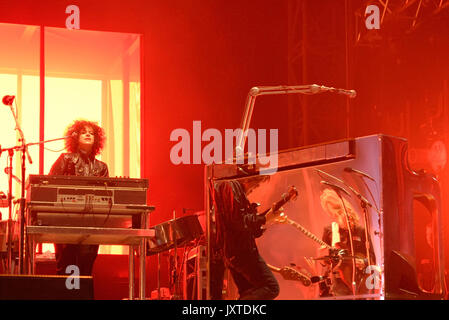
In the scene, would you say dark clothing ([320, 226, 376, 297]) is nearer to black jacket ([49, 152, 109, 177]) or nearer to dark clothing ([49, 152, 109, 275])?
dark clothing ([49, 152, 109, 275])

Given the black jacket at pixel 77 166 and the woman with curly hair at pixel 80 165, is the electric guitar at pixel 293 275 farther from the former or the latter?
the black jacket at pixel 77 166

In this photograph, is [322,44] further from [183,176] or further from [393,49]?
[183,176]

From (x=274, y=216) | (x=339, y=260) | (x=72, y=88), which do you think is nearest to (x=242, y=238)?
(x=274, y=216)

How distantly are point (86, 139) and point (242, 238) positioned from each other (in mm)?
3206

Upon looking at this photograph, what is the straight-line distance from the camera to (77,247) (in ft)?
16.9

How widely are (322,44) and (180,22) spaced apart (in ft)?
5.37

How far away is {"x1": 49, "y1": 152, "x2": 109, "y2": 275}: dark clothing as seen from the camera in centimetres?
514

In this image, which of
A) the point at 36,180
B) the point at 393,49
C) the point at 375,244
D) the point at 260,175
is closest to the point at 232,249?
the point at 260,175

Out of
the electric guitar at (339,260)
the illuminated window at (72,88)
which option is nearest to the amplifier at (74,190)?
the electric guitar at (339,260)

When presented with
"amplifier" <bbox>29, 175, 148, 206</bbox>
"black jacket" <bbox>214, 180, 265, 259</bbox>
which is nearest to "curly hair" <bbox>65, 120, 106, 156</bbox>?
"amplifier" <bbox>29, 175, 148, 206</bbox>

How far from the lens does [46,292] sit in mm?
2146

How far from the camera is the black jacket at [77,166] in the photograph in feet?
17.6
